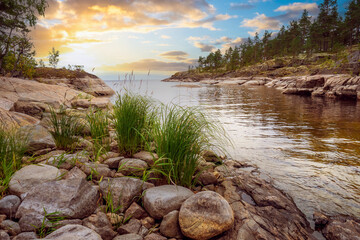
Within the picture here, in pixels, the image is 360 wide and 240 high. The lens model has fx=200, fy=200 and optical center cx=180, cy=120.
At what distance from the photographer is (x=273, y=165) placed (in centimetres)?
509

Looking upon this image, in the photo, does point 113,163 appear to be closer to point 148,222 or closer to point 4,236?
point 148,222

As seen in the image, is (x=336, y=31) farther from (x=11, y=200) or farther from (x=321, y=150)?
(x=11, y=200)

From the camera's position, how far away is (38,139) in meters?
4.07

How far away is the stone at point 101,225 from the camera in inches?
84.8

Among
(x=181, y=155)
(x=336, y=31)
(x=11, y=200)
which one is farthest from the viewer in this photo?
(x=336, y=31)

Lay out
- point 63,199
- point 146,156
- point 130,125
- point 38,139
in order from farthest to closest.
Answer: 1. point 38,139
2. point 130,125
3. point 146,156
4. point 63,199

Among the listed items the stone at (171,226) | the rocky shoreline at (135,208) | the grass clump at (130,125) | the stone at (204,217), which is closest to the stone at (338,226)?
the rocky shoreline at (135,208)

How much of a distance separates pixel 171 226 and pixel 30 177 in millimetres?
2004

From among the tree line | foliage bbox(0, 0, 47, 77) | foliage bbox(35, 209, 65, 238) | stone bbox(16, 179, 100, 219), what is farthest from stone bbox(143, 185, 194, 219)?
the tree line

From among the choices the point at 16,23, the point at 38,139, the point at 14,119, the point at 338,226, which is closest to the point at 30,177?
the point at 38,139

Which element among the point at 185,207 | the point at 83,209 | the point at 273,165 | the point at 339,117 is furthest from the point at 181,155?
the point at 339,117

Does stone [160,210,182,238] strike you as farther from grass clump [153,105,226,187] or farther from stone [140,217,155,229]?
grass clump [153,105,226,187]

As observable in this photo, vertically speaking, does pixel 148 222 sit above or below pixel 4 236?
below

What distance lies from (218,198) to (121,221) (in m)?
1.20
